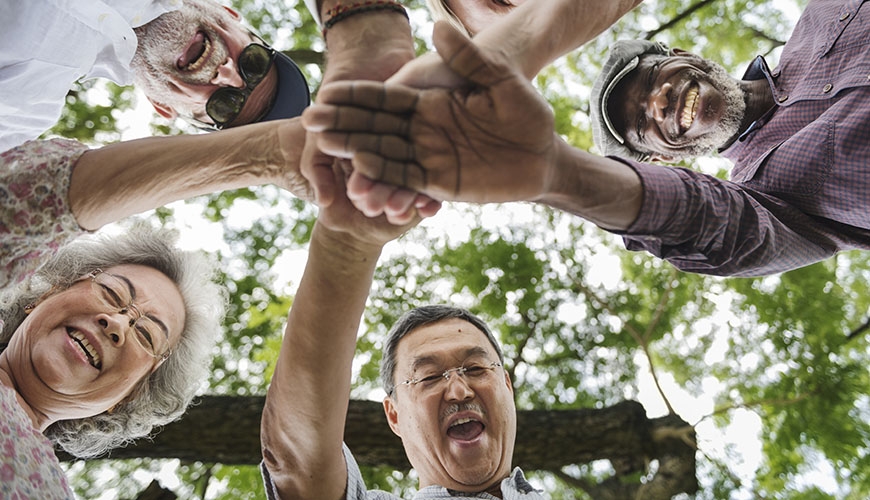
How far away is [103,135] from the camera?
17.8ft

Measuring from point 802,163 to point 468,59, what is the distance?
5.46 ft

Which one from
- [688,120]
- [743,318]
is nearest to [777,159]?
[688,120]

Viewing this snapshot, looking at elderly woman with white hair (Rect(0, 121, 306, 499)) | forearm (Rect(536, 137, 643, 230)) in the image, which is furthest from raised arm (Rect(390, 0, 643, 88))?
elderly woman with white hair (Rect(0, 121, 306, 499))

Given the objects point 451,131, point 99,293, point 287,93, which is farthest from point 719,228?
point 99,293

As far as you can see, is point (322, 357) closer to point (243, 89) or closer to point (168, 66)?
point (243, 89)

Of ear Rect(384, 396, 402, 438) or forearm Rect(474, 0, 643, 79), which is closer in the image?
forearm Rect(474, 0, 643, 79)

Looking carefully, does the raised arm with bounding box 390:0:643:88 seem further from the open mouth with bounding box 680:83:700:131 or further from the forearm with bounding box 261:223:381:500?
the open mouth with bounding box 680:83:700:131

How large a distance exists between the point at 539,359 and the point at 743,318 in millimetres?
1951

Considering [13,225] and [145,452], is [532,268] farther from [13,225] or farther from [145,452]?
[13,225]

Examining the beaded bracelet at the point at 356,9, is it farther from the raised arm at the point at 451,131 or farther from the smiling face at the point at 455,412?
the smiling face at the point at 455,412

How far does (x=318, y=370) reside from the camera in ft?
6.49

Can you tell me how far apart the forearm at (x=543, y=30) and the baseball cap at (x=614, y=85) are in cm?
151

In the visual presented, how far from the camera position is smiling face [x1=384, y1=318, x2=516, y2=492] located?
2637 millimetres

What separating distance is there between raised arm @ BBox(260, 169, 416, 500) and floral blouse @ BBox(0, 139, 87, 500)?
2.26 feet
